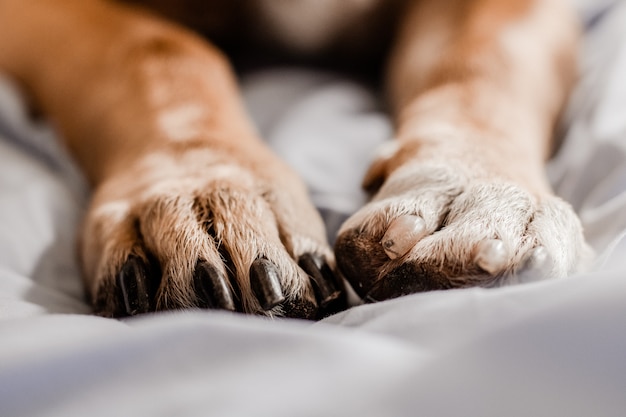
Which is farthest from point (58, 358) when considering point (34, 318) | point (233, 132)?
point (233, 132)

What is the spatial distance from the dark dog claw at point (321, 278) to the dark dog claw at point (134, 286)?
108 mm

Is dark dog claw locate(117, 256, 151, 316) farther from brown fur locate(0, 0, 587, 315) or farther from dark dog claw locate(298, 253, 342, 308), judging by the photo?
dark dog claw locate(298, 253, 342, 308)

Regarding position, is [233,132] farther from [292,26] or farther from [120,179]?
[292,26]

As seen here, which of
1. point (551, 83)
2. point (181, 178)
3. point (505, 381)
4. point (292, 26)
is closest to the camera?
point (505, 381)

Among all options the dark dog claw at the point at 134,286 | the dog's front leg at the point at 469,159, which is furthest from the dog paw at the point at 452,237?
the dark dog claw at the point at 134,286

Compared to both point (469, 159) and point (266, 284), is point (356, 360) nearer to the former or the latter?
point (266, 284)

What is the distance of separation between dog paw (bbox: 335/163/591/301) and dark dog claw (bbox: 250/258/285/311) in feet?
0.19

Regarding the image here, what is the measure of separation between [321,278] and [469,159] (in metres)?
0.17

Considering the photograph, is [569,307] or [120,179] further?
[120,179]

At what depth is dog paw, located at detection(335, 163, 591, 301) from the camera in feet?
1.46

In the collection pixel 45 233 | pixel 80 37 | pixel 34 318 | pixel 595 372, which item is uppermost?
pixel 80 37

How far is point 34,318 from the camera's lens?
1.41 ft

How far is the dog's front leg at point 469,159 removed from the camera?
0.46 m

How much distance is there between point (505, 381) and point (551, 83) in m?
0.51
